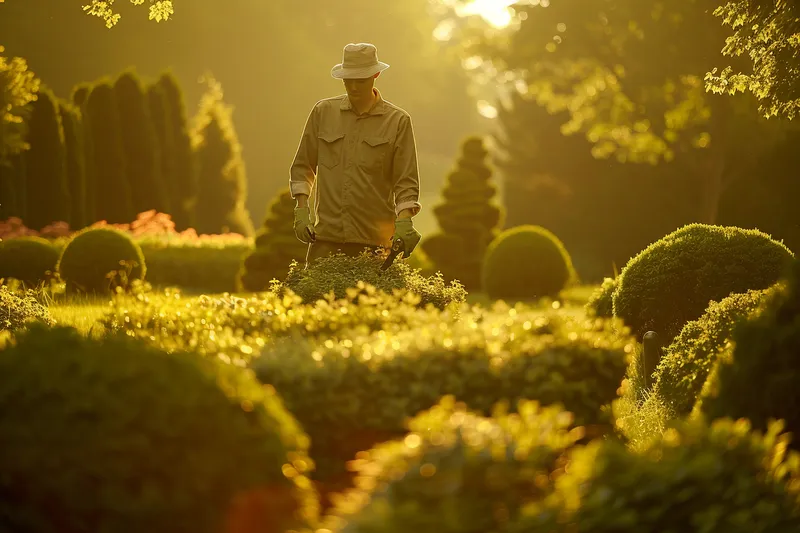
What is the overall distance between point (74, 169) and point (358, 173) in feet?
61.8

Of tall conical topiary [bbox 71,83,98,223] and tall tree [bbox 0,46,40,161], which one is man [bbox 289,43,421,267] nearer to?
tall tree [bbox 0,46,40,161]

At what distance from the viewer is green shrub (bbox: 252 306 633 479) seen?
4789 millimetres

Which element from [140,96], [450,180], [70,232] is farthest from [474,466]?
[140,96]

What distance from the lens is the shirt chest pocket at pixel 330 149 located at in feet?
26.3

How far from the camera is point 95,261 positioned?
16.0 m

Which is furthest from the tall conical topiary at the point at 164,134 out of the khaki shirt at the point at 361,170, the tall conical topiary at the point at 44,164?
the khaki shirt at the point at 361,170

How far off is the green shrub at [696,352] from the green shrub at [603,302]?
2963 millimetres

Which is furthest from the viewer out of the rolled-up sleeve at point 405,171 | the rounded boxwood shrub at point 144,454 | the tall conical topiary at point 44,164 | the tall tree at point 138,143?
the tall tree at point 138,143

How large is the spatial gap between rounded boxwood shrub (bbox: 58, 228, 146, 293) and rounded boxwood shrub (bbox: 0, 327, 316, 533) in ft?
41.6

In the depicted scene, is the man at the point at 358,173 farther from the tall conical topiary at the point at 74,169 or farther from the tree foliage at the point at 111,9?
the tall conical topiary at the point at 74,169

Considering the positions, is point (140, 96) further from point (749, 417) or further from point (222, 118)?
point (749, 417)

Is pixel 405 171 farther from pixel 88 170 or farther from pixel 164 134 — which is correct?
pixel 164 134

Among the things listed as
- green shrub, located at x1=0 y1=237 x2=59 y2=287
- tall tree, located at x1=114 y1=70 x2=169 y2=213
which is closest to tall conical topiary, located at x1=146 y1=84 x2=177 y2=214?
tall tree, located at x1=114 y1=70 x2=169 y2=213


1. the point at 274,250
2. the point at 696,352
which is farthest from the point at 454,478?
the point at 274,250
